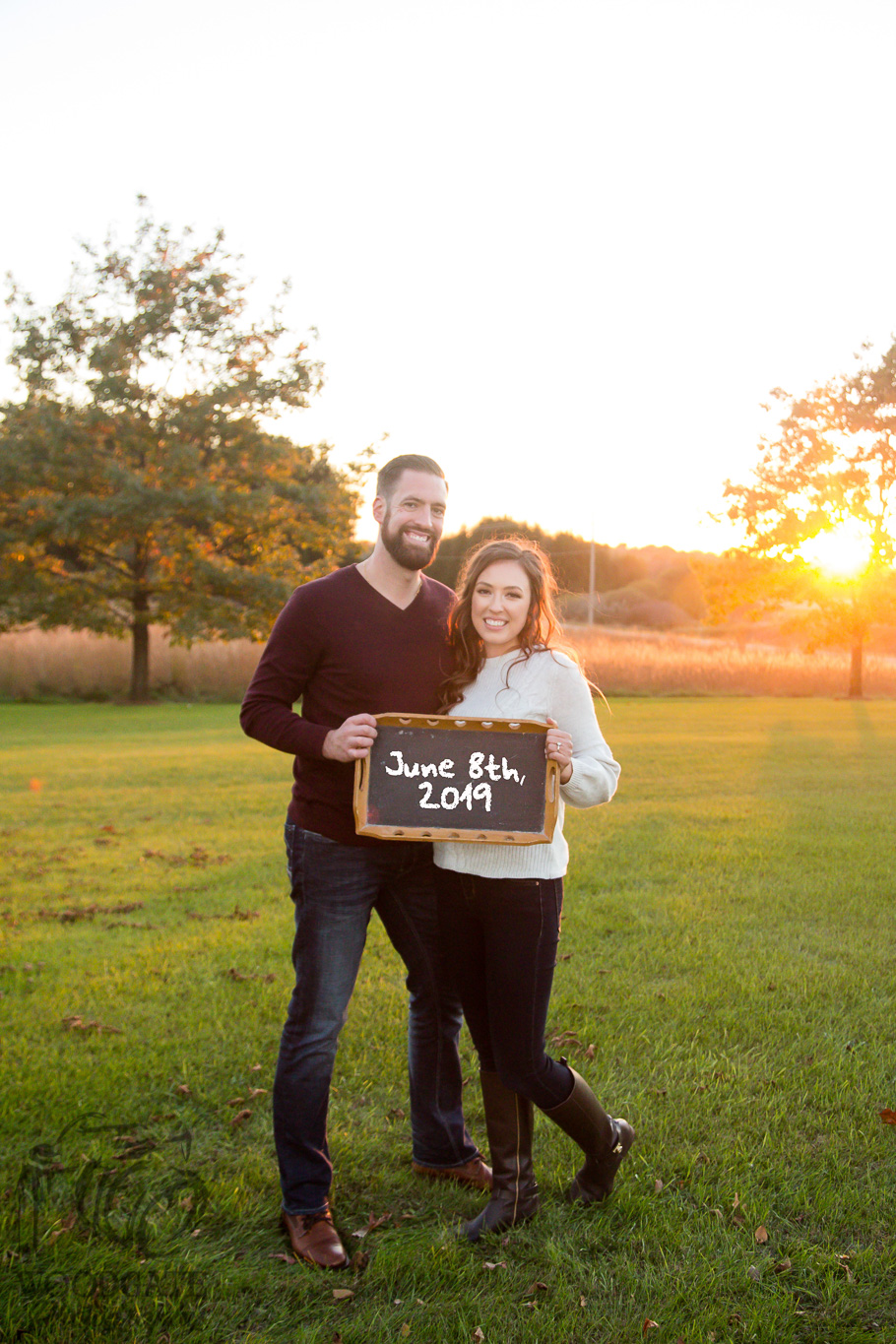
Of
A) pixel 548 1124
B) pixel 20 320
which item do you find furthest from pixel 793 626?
pixel 548 1124

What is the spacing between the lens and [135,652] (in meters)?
29.3

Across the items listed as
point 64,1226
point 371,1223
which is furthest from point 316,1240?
point 64,1226

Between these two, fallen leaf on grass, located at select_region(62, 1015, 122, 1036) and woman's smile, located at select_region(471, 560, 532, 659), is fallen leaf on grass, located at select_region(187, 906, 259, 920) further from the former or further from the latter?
woman's smile, located at select_region(471, 560, 532, 659)

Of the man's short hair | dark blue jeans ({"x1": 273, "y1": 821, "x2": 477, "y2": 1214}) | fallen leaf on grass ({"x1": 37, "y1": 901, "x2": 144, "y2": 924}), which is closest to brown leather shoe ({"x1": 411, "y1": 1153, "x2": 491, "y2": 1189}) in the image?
dark blue jeans ({"x1": 273, "y1": 821, "x2": 477, "y2": 1214})

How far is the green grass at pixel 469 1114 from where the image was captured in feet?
9.84

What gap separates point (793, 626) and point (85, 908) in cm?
2694

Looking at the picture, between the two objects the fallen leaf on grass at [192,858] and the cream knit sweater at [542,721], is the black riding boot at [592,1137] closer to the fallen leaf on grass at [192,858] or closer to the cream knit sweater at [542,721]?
the cream knit sweater at [542,721]

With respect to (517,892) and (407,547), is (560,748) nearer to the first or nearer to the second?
(517,892)

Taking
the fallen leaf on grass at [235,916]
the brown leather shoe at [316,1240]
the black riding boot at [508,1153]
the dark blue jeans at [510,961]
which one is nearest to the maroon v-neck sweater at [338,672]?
the dark blue jeans at [510,961]

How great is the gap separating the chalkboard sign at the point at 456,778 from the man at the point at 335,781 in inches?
9.6

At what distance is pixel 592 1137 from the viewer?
345 centimetres

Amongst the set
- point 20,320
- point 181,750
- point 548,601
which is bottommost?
point 181,750

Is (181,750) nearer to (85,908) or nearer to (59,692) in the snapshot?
(85,908)

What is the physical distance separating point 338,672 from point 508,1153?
173 centimetres
